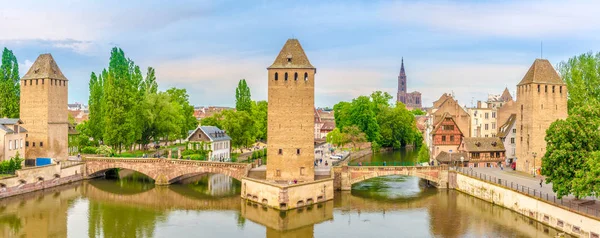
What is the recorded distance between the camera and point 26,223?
1399 inches

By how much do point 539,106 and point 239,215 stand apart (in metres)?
29.8

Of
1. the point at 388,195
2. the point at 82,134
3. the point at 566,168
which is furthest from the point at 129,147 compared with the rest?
the point at 566,168

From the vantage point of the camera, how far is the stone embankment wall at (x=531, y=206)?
29531 millimetres

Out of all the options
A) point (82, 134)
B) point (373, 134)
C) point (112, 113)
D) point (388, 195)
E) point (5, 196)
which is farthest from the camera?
point (373, 134)

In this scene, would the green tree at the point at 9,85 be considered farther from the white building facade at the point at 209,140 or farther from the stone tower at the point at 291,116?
the stone tower at the point at 291,116

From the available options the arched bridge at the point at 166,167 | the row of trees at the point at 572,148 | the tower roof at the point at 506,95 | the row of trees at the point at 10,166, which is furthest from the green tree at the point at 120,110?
the tower roof at the point at 506,95

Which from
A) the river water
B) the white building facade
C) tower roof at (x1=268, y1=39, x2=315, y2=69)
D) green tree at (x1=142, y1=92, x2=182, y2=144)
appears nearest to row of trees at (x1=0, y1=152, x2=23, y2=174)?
the river water

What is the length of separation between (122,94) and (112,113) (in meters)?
2.62

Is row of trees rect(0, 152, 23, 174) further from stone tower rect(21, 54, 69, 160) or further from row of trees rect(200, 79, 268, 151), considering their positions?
row of trees rect(200, 79, 268, 151)

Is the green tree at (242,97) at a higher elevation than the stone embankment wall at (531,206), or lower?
higher

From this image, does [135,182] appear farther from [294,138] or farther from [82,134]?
[294,138]

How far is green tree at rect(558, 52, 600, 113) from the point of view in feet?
173

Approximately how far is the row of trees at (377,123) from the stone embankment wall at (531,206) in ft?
121

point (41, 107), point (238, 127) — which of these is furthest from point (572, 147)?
point (41, 107)
